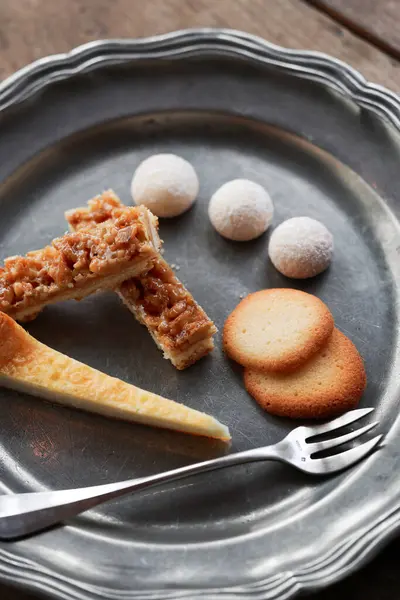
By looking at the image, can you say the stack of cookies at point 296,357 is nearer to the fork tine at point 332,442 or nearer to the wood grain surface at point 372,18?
the fork tine at point 332,442

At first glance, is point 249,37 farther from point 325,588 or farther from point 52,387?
point 325,588

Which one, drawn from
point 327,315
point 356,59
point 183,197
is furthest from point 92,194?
point 356,59

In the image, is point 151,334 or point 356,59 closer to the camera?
point 151,334

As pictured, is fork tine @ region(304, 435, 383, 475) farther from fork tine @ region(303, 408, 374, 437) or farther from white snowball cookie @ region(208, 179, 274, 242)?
white snowball cookie @ region(208, 179, 274, 242)

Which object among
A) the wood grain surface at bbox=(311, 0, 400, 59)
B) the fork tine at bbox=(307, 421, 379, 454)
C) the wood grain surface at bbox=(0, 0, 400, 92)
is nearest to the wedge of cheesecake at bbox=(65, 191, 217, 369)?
the fork tine at bbox=(307, 421, 379, 454)

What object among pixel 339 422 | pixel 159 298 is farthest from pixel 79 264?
pixel 339 422

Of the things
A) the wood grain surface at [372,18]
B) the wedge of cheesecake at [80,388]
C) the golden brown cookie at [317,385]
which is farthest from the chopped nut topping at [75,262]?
the wood grain surface at [372,18]

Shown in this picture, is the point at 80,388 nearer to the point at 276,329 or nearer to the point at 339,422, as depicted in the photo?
the point at 276,329
